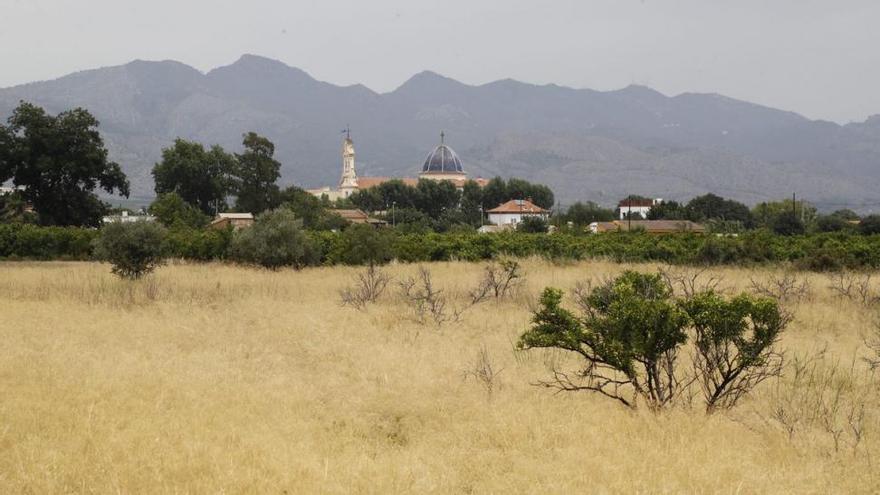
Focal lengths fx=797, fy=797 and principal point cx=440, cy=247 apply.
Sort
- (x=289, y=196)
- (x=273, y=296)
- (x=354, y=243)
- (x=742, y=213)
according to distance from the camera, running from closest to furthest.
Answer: (x=273, y=296) < (x=354, y=243) < (x=289, y=196) < (x=742, y=213)

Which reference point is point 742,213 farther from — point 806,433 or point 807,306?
point 806,433

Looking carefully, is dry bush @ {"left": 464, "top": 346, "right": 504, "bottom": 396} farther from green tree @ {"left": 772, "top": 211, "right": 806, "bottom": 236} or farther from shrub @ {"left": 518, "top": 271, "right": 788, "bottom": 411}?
green tree @ {"left": 772, "top": 211, "right": 806, "bottom": 236}

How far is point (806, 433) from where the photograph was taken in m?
9.45

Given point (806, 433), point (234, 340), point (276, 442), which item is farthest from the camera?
point (234, 340)

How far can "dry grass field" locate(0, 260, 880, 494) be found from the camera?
780 centimetres

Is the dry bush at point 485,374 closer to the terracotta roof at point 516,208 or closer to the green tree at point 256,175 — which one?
the green tree at point 256,175

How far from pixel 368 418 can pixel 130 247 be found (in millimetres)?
17956

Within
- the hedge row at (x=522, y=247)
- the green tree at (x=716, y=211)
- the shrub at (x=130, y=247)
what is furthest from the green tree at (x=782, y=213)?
the shrub at (x=130, y=247)

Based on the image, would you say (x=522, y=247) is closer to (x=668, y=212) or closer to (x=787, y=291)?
(x=787, y=291)

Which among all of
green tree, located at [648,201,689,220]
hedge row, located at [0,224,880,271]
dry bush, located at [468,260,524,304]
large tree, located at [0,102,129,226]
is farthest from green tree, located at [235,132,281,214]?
green tree, located at [648,201,689,220]

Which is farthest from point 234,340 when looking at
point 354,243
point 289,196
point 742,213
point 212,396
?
point 742,213

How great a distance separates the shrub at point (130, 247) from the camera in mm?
25562

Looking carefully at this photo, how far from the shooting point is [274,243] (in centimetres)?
3203

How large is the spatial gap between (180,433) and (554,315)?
5.10m
